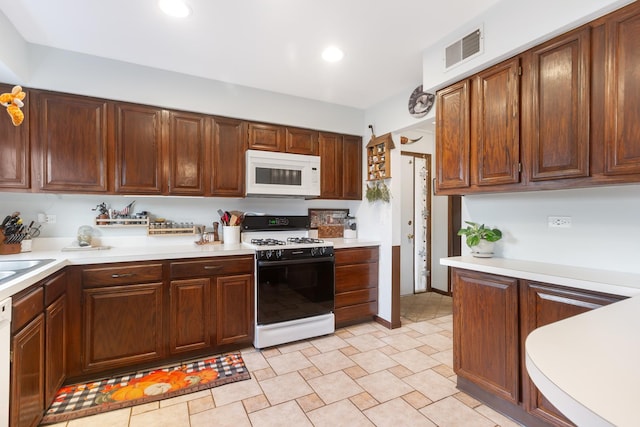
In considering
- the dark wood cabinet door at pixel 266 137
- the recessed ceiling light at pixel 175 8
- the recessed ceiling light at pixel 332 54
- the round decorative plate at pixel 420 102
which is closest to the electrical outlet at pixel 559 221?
the round decorative plate at pixel 420 102

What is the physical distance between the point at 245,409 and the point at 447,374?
1.56 meters

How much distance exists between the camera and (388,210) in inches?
133

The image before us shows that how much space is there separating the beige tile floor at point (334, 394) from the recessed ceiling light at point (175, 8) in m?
2.59

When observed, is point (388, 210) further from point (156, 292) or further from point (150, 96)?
point (150, 96)

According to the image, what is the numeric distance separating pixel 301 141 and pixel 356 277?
1659mm

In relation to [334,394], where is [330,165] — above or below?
above

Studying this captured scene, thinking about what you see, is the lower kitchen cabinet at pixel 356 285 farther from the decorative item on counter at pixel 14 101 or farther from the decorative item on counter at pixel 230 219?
the decorative item on counter at pixel 14 101

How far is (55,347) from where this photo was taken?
194 cm

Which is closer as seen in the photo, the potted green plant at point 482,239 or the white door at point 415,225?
the potted green plant at point 482,239

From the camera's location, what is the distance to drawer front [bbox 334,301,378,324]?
325 centimetres

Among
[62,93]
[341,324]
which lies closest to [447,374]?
[341,324]

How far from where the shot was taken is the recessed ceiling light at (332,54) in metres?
2.39

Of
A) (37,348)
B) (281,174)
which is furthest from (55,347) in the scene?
(281,174)

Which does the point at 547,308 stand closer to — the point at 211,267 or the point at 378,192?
the point at 378,192
